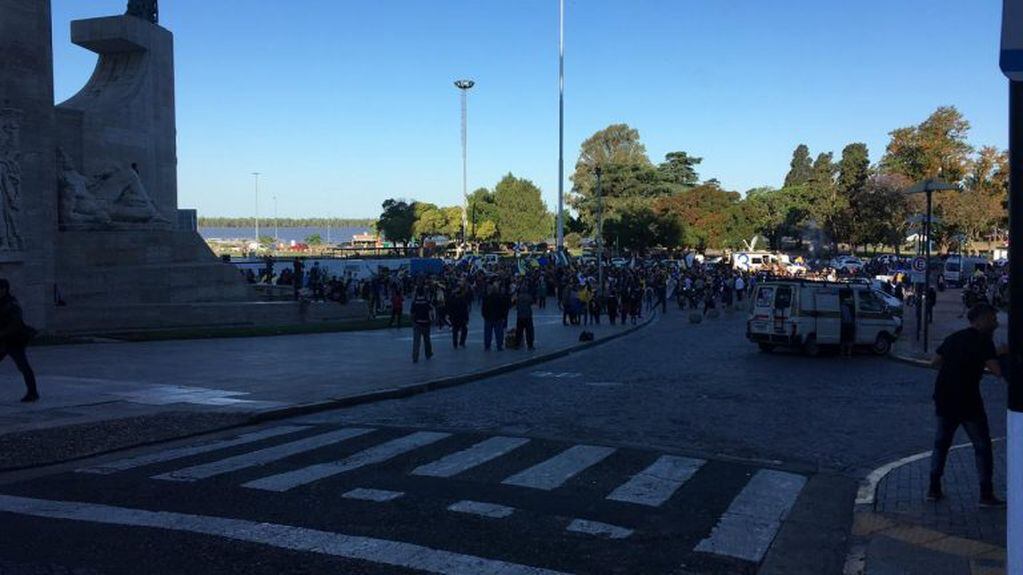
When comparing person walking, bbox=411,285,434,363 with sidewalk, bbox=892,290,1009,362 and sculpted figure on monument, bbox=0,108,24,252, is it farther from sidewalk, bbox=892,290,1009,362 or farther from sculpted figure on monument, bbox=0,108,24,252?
sidewalk, bbox=892,290,1009,362

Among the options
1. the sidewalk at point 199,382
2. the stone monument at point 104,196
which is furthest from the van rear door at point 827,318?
the stone monument at point 104,196

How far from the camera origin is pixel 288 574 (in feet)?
16.7

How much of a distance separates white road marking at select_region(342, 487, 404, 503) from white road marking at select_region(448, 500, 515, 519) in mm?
580

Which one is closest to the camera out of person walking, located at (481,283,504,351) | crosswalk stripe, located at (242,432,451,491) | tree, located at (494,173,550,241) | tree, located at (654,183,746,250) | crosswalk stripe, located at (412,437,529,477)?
crosswalk stripe, located at (242,432,451,491)

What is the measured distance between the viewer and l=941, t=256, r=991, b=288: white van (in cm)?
5334

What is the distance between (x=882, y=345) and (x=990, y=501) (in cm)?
1548

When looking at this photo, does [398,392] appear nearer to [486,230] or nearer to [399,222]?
[486,230]

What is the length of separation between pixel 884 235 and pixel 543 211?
132 feet

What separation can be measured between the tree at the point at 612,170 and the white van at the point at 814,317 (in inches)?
2633

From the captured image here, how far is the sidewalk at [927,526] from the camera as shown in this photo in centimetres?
540

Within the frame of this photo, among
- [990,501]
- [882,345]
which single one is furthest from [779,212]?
[990,501]

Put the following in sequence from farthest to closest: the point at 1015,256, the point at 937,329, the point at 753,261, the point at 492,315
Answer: the point at 753,261 → the point at 937,329 → the point at 492,315 → the point at 1015,256

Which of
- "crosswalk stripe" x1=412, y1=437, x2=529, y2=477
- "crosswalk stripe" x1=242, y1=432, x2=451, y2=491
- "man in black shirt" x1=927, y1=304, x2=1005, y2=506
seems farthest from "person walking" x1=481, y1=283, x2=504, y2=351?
"man in black shirt" x1=927, y1=304, x2=1005, y2=506

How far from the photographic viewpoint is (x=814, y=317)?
20.5m
